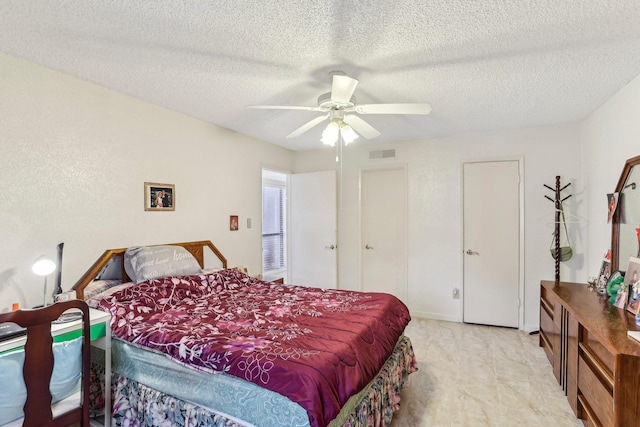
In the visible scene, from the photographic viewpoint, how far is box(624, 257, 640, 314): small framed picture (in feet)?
6.48

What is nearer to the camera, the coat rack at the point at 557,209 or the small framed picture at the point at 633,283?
the small framed picture at the point at 633,283

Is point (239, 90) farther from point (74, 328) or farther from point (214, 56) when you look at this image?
point (74, 328)

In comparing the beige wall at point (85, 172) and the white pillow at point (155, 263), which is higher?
the beige wall at point (85, 172)

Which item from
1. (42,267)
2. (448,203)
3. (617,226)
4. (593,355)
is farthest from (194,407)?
(448,203)

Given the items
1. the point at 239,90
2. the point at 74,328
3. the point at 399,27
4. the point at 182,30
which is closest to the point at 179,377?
the point at 74,328

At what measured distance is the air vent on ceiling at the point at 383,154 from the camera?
4.44m

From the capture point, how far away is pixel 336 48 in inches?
76.5

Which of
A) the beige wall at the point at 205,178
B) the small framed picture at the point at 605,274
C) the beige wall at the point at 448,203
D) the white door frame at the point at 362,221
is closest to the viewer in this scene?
the beige wall at the point at 205,178

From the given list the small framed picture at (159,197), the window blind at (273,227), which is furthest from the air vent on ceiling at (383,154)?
the small framed picture at (159,197)

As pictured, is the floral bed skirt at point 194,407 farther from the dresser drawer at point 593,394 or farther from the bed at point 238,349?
the dresser drawer at point 593,394

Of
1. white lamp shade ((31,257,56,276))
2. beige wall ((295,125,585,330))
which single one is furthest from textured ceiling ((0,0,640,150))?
white lamp shade ((31,257,56,276))

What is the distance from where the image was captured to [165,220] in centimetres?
303

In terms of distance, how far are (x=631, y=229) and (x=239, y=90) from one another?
3206 millimetres

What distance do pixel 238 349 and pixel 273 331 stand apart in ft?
0.96
